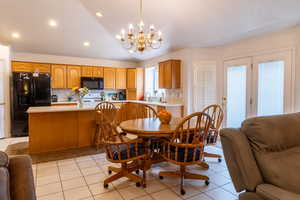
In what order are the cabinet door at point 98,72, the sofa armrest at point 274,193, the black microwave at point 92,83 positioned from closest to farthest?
the sofa armrest at point 274,193 < the black microwave at point 92,83 < the cabinet door at point 98,72

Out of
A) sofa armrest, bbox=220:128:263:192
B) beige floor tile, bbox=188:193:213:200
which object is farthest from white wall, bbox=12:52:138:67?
sofa armrest, bbox=220:128:263:192

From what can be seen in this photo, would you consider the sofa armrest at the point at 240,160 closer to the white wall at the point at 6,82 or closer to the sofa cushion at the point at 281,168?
the sofa cushion at the point at 281,168

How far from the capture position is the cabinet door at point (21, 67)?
16.8ft

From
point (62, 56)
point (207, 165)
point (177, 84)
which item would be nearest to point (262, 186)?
point (207, 165)

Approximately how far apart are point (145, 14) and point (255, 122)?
3.41 m

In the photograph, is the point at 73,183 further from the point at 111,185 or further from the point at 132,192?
the point at 132,192

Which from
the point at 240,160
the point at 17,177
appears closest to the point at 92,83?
the point at 17,177

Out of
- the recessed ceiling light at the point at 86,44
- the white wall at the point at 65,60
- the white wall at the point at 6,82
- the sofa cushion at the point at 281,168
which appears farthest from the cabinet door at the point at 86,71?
the sofa cushion at the point at 281,168

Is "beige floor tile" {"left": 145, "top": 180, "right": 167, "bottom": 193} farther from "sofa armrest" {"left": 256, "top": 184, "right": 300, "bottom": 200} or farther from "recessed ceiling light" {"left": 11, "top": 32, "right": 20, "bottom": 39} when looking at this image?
"recessed ceiling light" {"left": 11, "top": 32, "right": 20, "bottom": 39}

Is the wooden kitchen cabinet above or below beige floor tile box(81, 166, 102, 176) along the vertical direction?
above

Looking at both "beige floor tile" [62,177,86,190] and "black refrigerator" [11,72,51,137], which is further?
"black refrigerator" [11,72,51,137]

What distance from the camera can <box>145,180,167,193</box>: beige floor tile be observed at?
2.11 metres

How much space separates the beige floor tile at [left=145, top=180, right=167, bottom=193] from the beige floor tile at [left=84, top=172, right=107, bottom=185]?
627 mm

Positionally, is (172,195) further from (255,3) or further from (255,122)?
(255,3)
